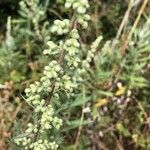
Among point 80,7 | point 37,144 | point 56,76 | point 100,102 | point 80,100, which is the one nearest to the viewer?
point 80,7

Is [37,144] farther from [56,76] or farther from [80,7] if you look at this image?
[80,7]

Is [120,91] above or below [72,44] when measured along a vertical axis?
below

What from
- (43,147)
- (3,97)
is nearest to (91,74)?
→ (3,97)

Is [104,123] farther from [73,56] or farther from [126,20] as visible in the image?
[73,56]

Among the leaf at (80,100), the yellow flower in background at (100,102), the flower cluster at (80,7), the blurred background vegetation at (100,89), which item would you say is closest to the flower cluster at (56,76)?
the flower cluster at (80,7)

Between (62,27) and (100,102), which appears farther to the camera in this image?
(100,102)

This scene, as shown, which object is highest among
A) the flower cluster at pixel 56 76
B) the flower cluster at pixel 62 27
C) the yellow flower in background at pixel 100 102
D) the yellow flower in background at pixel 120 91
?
the flower cluster at pixel 62 27

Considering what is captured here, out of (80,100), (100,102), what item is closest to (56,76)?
(80,100)

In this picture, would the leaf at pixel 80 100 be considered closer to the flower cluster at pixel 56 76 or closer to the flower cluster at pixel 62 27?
the flower cluster at pixel 56 76

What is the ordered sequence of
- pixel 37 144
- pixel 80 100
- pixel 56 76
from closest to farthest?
pixel 56 76 < pixel 37 144 < pixel 80 100

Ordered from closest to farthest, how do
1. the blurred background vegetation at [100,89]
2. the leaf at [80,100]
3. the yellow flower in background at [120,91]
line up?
1. the leaf at [80,100]
2. the blurred background vegetation at [100,89]
3. the yellow flower in background at [120,91]

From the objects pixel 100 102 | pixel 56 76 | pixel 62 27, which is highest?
pixel 62 27
